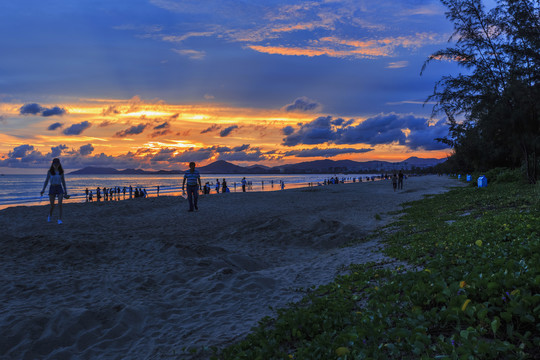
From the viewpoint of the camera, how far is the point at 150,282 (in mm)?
7711

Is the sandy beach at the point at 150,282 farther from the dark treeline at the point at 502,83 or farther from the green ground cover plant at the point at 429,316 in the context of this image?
the dark treeline at the point at 502,83

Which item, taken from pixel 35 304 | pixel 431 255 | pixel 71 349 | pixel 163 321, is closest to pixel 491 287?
pixel 431 255

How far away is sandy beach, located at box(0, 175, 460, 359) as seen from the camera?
5.02 meters

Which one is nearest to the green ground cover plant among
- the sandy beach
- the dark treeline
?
the sandy beach

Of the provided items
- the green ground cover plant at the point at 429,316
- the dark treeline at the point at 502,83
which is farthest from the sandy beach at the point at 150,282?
the dark treeline at the point at 502,83

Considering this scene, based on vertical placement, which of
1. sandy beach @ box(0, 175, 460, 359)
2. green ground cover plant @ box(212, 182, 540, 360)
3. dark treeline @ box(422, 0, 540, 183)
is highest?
dark treeline @ box(422, 0, 540, 183)

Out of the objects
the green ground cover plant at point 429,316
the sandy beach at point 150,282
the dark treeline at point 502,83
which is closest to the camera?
the green ground cover plant at point 429,316

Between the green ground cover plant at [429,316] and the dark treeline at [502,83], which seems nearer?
the green ground cover plant at [429,316]

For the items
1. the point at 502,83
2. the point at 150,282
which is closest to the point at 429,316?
the point at 150,282

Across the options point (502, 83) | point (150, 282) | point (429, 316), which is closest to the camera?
point (429, 316)

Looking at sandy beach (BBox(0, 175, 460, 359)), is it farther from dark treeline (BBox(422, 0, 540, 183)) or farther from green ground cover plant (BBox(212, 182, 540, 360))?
dark treeline (BBox(422, 0, 540, 183))

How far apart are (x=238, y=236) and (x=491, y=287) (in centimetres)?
1112

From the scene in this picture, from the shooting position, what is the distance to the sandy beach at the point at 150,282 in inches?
198

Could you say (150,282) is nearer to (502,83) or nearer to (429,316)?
(429,316)
